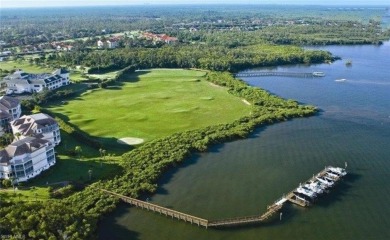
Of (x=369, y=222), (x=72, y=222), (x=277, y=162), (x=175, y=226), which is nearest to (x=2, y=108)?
(x=72, y=222)

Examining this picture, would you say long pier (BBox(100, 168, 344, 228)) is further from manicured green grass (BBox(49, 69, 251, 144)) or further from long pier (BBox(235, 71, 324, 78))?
long pier (BBox(235, 71, 324, 78))

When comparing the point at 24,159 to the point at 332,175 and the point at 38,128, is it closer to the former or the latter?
the point at 38,128

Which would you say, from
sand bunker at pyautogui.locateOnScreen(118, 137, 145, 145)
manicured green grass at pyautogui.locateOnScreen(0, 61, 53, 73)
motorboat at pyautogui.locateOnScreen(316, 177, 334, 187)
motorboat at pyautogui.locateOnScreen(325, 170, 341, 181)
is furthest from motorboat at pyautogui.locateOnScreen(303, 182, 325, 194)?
manicured green grass at pyautogui.locateOnScreen(0, 61, 53, 73)

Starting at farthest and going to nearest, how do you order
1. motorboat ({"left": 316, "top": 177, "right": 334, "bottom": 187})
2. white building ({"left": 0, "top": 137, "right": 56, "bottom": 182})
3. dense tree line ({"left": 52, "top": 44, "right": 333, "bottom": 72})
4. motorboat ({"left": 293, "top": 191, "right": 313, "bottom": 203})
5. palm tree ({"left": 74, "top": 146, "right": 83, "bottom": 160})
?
1. dense tree line ({"left": 52, "top": 44, "right": 333, "bottom": 72})
2. palm tree ({"left": 74, "top": 146, "right": 83, "bottom": 160})
3. motorboat ({"left": 316, "top": 177, "right": 334, "bottom": 187})
4. white building ({"left": 0, "top": 137, "right": 56, "bottom": 182})
5. motorboat ({"left": 293, "top": 191, "right": 313, "bottom": 203})

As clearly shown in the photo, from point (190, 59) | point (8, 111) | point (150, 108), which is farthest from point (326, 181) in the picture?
point (190, 59)

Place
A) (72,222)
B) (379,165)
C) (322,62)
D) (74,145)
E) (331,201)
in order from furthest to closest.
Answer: (322,62) < (74,145) < (379,165) < (331,201) < (72,222)

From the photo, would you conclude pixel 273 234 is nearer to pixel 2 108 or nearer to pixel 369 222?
pixel 369 222

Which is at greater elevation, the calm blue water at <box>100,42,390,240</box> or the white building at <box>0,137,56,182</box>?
the white building at <box>0,137,56,182</box>

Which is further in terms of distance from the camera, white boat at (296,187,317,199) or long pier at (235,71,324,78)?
long pier at (235,71,324,78)

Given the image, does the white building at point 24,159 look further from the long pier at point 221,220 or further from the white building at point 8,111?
the white building at point 8,111
